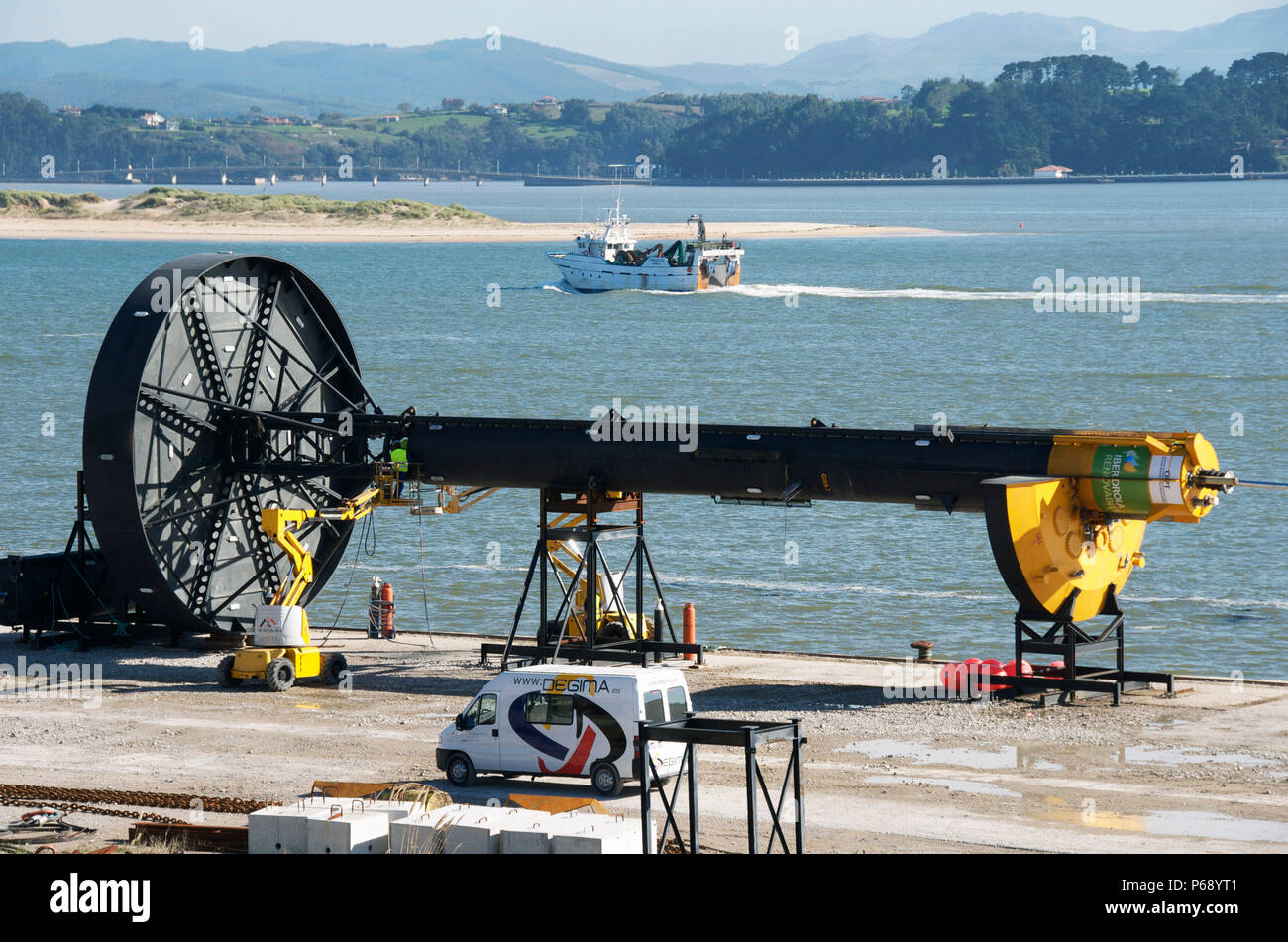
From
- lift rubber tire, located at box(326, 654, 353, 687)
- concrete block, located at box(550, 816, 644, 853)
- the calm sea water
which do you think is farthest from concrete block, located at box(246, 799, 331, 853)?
the calm sea water

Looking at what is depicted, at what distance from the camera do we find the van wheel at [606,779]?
2684 cm

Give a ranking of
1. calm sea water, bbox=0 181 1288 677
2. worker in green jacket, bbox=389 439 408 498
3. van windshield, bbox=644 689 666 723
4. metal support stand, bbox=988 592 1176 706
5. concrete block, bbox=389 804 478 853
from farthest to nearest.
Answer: calm sea water, bbox=0 181 1288 677
worker in green jacket, bbox=389 439 408 498
metal support stand, bbox=988 592 1176 706
van windshield, bbox=644 689 666 723
concrete block, bbox=389 804 478 853

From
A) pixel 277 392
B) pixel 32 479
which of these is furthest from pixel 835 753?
pixel 32 479

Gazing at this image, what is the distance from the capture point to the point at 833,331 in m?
147

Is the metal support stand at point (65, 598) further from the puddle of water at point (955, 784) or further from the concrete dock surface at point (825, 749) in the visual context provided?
the puddle of water at point (955, 784)

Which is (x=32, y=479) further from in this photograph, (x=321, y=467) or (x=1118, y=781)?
(x=1118, y=781)

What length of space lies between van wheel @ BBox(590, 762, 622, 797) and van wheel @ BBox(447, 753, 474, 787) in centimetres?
213

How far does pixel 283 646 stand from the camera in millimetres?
37219

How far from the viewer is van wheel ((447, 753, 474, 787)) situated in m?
27.8

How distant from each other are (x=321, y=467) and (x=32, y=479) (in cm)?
3949

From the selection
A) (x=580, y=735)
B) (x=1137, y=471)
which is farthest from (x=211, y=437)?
(x=1137, y=471)

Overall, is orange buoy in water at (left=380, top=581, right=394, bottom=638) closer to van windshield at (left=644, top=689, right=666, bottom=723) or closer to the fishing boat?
van windshield at (left=644, top=689, right=666, bottom=723)

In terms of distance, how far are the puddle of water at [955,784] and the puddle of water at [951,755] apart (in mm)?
1186

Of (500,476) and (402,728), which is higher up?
(500,476)
